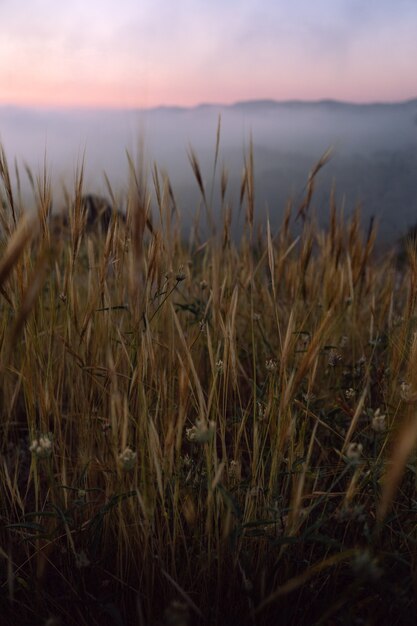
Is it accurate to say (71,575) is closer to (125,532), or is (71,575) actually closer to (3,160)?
(125,532)

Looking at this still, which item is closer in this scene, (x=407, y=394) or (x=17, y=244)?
(x=17, y=244)

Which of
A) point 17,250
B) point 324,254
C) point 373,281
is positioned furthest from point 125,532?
point 324,254

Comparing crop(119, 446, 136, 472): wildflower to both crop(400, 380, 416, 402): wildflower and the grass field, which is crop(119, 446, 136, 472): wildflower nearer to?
the grass field

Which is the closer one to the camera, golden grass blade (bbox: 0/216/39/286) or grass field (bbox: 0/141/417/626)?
golden grass blade (bbox: 0/216/39/286)

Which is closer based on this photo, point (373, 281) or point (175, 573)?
point (175, 573)

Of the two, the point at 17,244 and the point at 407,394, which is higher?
the point at 17,244

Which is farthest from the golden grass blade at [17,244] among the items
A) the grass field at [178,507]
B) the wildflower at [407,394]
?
the wildflower at [407,394]

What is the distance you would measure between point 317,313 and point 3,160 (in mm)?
1481

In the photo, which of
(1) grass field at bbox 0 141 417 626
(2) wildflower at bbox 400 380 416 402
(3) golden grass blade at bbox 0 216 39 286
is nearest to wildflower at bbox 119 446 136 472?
(1) grass field at bbox 0 141 417 626

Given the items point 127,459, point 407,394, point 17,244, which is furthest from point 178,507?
point 17,244

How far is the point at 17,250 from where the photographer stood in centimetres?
72

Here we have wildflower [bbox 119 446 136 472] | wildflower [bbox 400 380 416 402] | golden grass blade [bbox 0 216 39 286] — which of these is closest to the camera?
golden grass blade [bbox 0 216 39 286]

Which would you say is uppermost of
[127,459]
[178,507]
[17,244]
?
[17,244]

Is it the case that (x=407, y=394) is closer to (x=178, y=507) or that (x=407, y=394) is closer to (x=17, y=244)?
(x=178, y=507)
